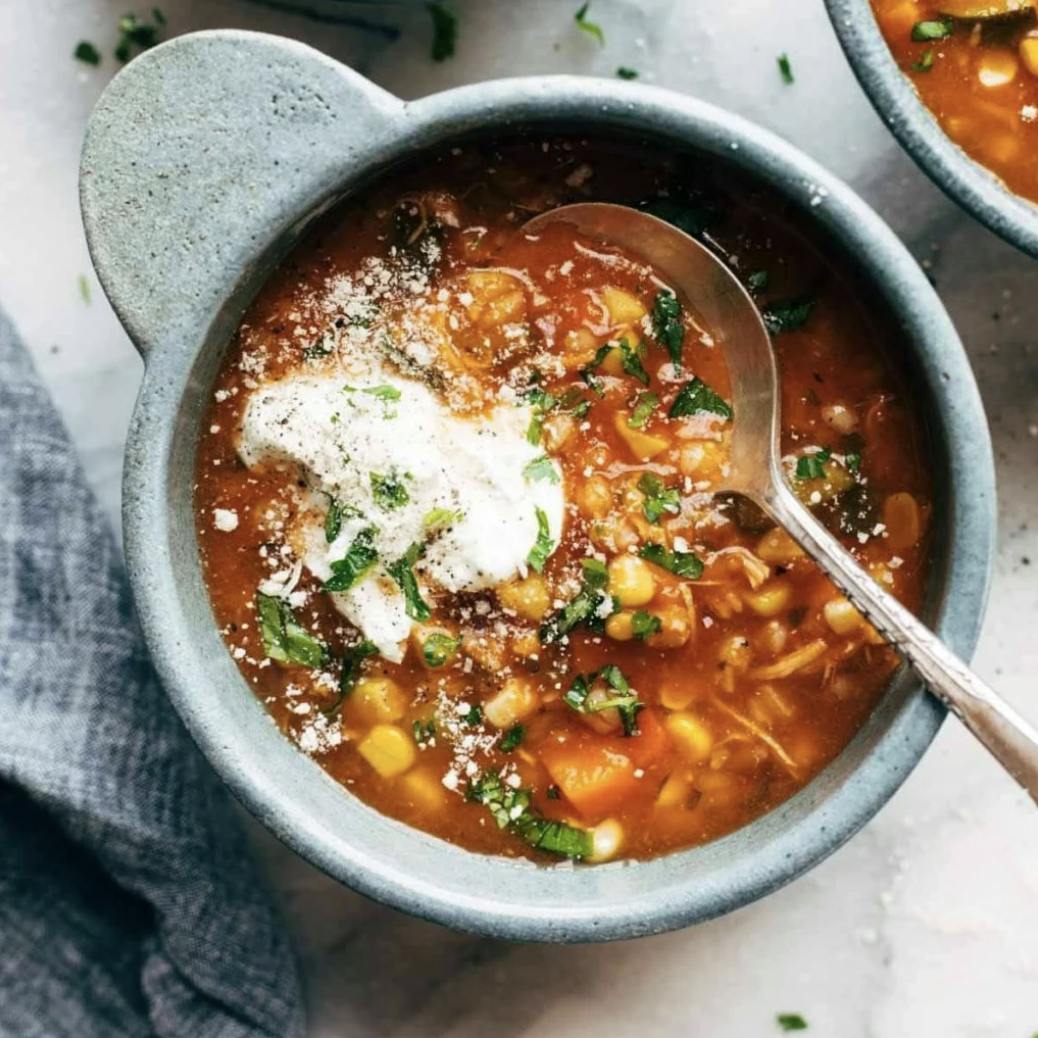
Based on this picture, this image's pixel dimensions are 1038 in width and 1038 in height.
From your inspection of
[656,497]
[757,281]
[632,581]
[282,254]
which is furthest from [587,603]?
[282,254]

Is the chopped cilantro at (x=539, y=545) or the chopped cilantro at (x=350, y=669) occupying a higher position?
the chopped cilantro at (x=539, y=545)

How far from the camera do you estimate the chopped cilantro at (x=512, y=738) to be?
95.2 inches

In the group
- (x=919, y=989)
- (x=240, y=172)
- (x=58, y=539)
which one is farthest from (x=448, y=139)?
(x=919, y=989)

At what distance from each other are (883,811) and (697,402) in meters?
0.96

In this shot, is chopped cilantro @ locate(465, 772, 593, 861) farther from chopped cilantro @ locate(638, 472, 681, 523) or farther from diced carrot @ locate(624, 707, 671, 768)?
chopped cilantro @ locate(638, 472, 681, 523)

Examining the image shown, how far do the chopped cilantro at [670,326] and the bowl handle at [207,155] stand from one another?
0.49 metres

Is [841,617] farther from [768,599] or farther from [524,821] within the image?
[524,821]

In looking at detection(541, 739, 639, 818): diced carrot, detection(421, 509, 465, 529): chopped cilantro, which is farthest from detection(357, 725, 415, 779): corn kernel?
detection(421, 509, 465, 529): chopped cilantro

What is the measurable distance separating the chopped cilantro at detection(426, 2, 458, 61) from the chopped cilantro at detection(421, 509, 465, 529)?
0.95m

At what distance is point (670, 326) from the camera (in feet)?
7.74

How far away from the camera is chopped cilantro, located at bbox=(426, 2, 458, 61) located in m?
2.79

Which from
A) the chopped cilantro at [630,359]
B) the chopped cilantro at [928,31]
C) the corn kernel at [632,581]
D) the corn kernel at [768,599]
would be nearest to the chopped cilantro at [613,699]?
the corn kernel at [632,581]

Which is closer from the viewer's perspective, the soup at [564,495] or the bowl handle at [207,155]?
the bowl handle at [207,155]

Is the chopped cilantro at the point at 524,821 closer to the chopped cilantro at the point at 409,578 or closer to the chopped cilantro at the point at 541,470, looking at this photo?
the chopped cilantro at the point at 409,578
